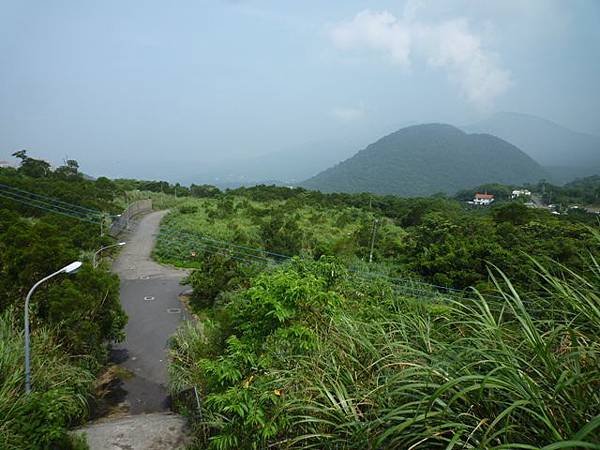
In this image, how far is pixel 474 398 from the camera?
7.99 feet

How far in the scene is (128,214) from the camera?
32.2 metres

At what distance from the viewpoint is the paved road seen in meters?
11.0

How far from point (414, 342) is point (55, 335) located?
8.72 meters

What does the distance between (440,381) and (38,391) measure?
7.36 metres

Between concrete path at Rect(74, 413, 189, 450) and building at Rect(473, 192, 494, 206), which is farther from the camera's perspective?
building at Rect(473, 192, 494, 206)

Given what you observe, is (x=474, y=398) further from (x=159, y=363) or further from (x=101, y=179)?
(x=101, y=179)

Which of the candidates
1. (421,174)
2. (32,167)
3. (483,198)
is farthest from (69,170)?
(421,174)

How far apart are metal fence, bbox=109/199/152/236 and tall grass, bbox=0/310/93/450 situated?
1593 centimetres

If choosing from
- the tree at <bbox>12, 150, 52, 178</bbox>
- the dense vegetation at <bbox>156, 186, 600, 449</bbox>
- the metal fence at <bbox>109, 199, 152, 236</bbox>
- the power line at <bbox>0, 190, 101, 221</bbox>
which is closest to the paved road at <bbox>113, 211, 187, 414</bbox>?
the metal fence at <bbox>109, 199, 152, 236</bbox>

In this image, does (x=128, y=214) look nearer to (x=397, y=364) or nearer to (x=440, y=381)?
(x=397, y=364)

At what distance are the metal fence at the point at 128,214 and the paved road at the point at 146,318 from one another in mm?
1085

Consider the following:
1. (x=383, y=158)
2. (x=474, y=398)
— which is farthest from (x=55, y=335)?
(x=383, y=158)

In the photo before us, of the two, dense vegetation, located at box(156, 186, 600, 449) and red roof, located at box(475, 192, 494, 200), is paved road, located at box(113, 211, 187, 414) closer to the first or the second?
dense vegetation, located at box(156, 186, 600, 449)

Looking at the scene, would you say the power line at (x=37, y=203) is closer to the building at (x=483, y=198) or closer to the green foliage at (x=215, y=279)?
the green foliage at (x=215, y=279)
